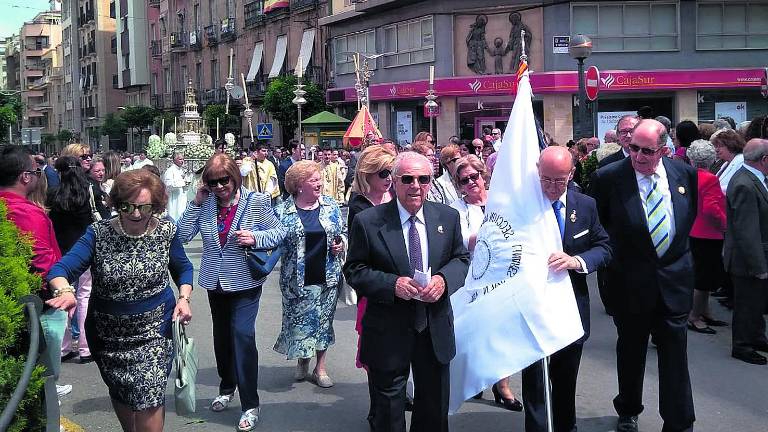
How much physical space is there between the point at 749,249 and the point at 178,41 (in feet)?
186

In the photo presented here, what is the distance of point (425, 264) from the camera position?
4488mm

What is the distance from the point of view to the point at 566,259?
468 cm

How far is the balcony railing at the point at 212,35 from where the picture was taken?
52719 millimetres

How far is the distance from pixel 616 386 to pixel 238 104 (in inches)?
1722

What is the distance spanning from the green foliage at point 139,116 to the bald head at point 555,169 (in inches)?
2250

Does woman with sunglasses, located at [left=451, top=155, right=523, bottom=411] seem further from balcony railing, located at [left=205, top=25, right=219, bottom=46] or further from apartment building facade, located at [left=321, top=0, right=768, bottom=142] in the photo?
balcony railing, located at [left=205, top=25, right=219, bottom=46]

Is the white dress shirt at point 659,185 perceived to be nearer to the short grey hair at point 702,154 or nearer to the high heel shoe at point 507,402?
the high heel shoe at point 507,402

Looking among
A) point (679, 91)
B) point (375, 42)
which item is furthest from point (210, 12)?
point (679, 91)

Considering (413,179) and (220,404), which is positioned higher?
(413,179)

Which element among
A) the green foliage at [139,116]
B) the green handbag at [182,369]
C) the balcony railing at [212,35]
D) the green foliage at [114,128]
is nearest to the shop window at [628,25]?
the green handbag at [182,369]

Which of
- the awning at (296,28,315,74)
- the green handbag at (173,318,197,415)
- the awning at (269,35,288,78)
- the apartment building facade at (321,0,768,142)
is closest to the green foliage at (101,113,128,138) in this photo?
the awning at (269,35,288,78)

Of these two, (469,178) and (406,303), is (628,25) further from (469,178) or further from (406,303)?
(406,303)

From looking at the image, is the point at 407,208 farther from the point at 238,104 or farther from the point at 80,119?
the point at 80,119

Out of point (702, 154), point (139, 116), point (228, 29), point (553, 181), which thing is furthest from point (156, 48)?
point (553, 181)
